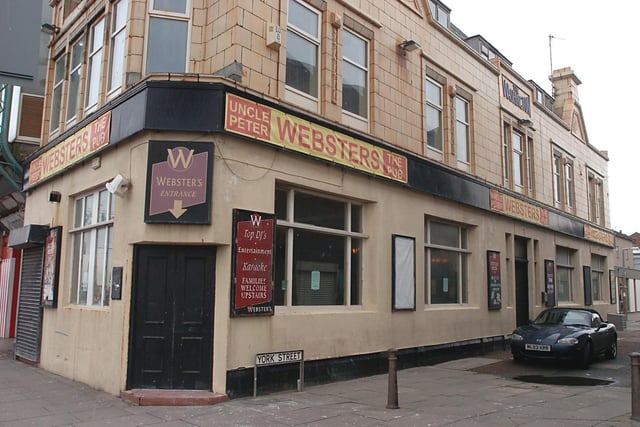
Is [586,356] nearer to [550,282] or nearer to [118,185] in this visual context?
[550,282]

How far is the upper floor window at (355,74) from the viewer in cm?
1222

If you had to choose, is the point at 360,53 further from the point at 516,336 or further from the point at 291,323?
the point at 516,336

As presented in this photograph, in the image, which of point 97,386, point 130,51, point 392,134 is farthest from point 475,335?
point 130,51

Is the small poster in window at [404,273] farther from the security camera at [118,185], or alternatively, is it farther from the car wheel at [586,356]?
the security camera at [118,185]

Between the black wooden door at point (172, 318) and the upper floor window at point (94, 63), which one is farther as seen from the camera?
the upper floor window at point (94, 63)

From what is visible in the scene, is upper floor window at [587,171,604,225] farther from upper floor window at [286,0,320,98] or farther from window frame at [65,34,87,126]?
window frame at [65,34,87,126]

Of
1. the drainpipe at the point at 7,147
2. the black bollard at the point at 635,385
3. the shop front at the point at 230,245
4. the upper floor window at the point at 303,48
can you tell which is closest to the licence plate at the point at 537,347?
the shop front at the point at 230,245

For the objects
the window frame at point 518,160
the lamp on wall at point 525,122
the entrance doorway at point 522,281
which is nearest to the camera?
the entrance doorway at point 522,281

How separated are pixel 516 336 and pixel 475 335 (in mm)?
2049

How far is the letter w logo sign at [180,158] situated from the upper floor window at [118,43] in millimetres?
2537

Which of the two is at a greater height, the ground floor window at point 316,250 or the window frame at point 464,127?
the window frame at point 464,127

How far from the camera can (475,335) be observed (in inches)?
607

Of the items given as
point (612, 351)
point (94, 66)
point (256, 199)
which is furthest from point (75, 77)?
point (612, 351)

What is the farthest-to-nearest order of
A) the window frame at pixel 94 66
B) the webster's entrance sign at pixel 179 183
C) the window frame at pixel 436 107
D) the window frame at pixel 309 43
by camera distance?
the window frame at pixel 436 107, the window frame at pixel 94 66, the window frame at pixel 309 43, the webster's entrance sign at pixel 179 183
